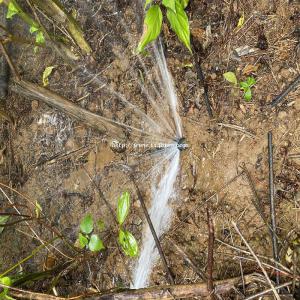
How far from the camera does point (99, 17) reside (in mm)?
2537

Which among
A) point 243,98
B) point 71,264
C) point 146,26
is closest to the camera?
point 146,26

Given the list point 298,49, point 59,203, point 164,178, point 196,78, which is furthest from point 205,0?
point 59,203

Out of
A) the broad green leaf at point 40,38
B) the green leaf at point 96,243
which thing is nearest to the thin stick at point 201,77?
the green leaf at point 96,243

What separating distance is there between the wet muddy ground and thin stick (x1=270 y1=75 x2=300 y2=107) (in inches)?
1.1

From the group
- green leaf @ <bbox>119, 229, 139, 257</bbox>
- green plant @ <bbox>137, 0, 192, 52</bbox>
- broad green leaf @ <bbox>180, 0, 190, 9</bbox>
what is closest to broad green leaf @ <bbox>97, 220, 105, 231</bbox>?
green leaf @ <bbox>119, 229, 139, 257</bbox>

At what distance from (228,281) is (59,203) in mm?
1328

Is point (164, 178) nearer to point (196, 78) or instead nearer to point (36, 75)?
point (196, 78)

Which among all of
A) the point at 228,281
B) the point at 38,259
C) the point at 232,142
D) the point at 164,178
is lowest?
the point at 38,259

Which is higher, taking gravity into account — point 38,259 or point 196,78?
point 196,78

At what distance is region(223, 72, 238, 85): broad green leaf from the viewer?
198 centimetres

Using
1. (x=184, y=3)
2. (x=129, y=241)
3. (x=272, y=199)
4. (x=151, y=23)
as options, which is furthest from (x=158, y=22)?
(x=129, y=241)

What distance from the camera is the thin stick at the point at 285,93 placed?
1.81 m

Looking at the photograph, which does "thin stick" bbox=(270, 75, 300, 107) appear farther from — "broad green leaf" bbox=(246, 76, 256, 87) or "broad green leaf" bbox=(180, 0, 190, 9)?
"broad green leaf" bbox=(180, 0, 190, 9)

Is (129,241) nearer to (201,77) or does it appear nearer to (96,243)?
(96,243)
